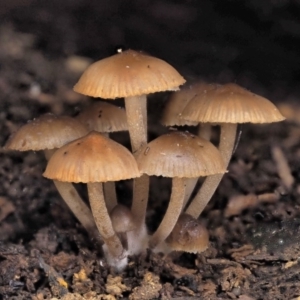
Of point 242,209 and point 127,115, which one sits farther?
point 242,209

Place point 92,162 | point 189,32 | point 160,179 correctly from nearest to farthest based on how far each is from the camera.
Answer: point 92,162 < point 189,32 < point 160,179

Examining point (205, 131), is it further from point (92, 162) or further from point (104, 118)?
point (92, 162)

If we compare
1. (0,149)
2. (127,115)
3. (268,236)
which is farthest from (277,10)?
(0,149)

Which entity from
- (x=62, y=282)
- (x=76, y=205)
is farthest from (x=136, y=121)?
(x=62, y=282)

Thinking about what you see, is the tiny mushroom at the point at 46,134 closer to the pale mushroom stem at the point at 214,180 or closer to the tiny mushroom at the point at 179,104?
the tiny mushroom at the point at 179,104

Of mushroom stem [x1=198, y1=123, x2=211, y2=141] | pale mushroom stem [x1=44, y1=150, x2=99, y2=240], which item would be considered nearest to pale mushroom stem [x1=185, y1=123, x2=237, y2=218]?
mushroom stem [x1=198, y1=123, x2=211, y2=141]

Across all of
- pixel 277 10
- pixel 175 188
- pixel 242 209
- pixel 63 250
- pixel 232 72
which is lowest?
pixel 63 250

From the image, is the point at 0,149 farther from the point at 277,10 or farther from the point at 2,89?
the point at 277,10
